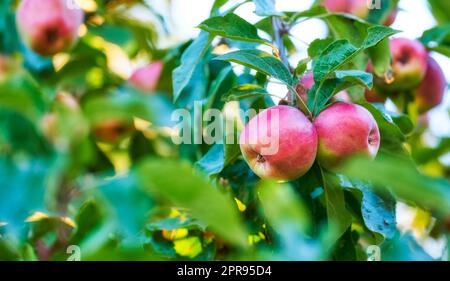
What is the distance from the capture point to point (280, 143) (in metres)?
1.00

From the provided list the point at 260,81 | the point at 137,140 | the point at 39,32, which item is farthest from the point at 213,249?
the point at 39,32

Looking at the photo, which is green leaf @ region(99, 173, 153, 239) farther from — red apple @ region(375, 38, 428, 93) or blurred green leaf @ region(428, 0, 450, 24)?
blurred green leaf @ region(428, 0, 450, 24)

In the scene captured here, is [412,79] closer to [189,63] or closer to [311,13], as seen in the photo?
[311,13]

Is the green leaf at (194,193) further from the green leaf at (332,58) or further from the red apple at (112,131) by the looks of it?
the red apple at (112,131)

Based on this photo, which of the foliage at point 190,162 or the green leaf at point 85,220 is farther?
the green leaf at point 85,220

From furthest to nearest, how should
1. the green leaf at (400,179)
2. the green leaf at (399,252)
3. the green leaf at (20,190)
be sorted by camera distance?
the green leaf at (399,252) < the green leaf at (20,190) < the green leaf at (400,179)

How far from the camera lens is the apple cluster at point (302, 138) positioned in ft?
3.28

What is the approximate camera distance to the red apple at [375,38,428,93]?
1.53 metres

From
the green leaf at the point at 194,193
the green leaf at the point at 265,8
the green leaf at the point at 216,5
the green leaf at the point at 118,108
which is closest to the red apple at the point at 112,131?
the green leaf at the point at 216,5

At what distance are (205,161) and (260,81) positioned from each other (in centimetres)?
20

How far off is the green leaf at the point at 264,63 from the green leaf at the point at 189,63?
Result: 0.46 feet

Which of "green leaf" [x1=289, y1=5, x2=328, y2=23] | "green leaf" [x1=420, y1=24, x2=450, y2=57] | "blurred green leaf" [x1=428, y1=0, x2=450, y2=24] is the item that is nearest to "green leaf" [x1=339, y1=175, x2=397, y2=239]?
"green leaf" [x1=289, y1=5, x2=328, y2=23]

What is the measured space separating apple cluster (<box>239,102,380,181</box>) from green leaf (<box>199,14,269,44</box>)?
0.43 feet

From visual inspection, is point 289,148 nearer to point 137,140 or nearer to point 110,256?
point 110,256
